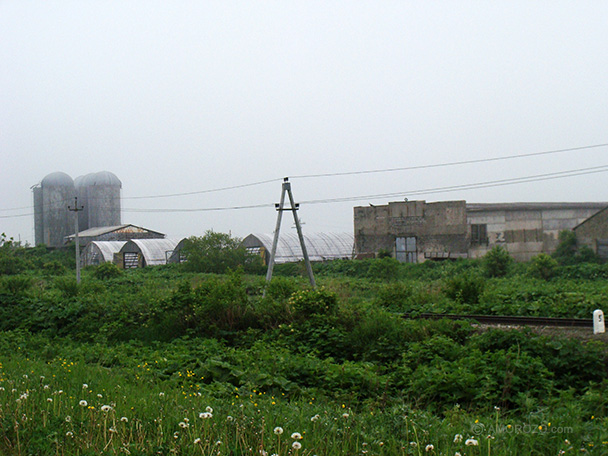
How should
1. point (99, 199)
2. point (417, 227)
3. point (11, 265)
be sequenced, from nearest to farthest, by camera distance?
1. point (417, 227)
2. point (11, 265)
3. point (99, 199)

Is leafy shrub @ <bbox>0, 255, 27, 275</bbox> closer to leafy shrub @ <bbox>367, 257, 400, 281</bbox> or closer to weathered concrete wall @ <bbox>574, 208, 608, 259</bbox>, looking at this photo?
leafy shrub @ <bbox>367, 257, 400, 281</bbox>

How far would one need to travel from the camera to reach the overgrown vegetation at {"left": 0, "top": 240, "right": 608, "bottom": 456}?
16.1 feet

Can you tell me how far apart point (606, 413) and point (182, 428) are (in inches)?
189

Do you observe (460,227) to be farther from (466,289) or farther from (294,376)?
(294,376)

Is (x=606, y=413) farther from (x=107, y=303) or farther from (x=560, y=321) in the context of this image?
(x=107, y=303)

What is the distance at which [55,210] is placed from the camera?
72.5 metres

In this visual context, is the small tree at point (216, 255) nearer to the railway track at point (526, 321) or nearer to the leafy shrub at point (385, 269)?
the leafy shrub at point (385, 269)

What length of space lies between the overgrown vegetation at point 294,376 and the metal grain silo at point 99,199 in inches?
2192

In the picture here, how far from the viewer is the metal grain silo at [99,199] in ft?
240

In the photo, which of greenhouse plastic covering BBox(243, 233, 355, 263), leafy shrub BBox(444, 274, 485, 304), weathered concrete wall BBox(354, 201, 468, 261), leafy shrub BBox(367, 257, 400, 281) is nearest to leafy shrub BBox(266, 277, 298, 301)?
leafy shrub BBox(444, 274, 485, 304)

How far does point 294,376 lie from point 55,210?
70655 mm

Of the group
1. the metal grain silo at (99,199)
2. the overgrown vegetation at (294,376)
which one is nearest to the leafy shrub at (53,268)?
the overgrown vegetation at (294,376)

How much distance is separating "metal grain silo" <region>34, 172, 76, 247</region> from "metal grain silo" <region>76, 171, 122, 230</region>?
1579mm

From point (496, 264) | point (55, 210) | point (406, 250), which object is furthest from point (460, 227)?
point (55, 210)
